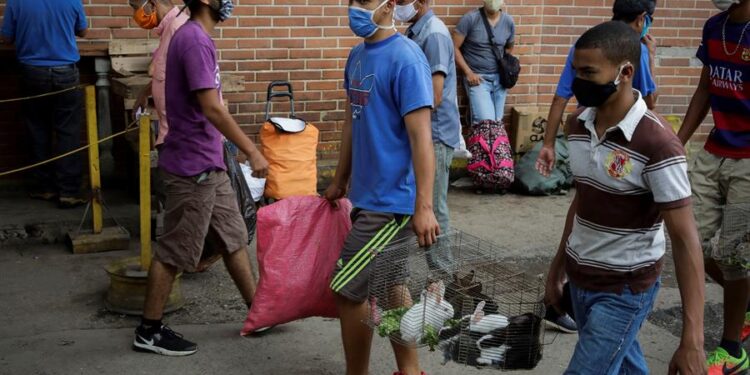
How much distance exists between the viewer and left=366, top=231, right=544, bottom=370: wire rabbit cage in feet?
11.9

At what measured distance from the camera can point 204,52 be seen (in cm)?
479

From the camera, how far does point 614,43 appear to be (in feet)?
11.2

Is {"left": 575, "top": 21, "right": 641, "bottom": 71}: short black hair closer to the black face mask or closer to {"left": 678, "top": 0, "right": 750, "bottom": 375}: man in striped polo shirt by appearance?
the black face mask

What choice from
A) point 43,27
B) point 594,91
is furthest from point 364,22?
point 43,27

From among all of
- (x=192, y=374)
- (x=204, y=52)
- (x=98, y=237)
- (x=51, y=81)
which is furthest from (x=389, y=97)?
(x=51, y=81)

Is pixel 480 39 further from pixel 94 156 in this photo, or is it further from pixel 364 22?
pixel 364 22

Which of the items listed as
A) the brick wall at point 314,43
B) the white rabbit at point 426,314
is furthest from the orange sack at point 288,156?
the white rabbit at point 426,314

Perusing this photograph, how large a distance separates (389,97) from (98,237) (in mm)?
3521

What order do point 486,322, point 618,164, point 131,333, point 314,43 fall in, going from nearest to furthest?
point 618,164 → point 486,322 → point 131,333 → point 314,43

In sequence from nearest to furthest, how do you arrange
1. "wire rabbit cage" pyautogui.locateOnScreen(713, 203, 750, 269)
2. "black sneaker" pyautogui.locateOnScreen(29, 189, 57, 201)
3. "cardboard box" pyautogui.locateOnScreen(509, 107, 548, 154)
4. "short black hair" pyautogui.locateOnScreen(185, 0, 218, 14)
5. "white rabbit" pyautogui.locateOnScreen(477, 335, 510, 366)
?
"white rabbit" pyautogui.locateOnScreen(477, 335, 510, 366)
"wire rabbit cage" pyautogui.locateOnScreen(713, 203, 750, 269)
"short black hair" pyautogui.locateOnScreen(185, 0, 218, 14)
"black sneaker" pyautogui.locateOnScreen(29, 189, 57, 201)
"cardboard box" pyautogui.locateOnScreen(509, 107, 548, 154)

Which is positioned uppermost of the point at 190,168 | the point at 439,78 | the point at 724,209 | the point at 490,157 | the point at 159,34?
the point at 159,34

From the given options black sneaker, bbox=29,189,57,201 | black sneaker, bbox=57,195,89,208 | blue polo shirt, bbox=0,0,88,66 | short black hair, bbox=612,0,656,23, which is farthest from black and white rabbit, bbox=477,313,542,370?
black sneaker, bbox=29,189,57,201

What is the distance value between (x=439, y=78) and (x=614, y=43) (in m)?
2.63

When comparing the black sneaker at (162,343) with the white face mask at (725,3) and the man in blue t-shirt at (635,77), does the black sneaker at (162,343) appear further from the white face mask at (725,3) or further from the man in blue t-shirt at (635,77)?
the white face mask at (725,3)
